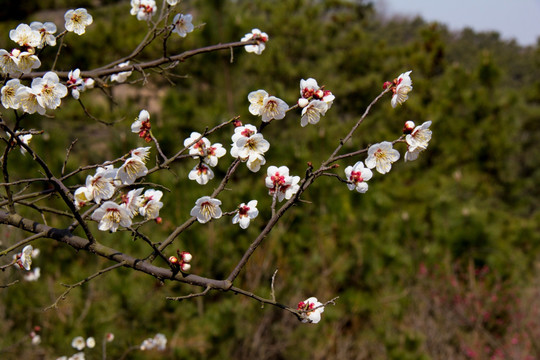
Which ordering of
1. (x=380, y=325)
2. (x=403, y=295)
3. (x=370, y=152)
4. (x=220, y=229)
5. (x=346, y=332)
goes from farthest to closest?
(x=346, y=332) < (x=403, y=295) < (x=380, y=325) < (x=220, y=229) < (x=370, y=152)

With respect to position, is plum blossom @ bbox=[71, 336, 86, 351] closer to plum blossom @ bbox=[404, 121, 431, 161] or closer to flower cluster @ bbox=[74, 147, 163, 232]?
flower cluster @ bbox=[74, 147, 163, 232]

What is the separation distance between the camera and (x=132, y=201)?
4.35ft

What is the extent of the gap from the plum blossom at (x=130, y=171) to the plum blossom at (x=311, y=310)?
615 mm

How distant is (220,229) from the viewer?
13.7 feet

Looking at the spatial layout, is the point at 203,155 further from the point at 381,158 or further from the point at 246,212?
the point at 381,158

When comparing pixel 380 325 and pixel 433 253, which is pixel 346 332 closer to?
pixel 380 325

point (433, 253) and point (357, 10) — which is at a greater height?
point (357, 10)

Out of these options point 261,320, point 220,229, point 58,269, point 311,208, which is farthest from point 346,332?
point 58,269

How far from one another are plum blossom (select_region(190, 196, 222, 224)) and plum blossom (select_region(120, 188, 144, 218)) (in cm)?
16

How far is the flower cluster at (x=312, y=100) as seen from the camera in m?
1.41

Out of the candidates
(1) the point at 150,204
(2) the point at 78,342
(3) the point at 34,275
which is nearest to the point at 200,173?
(1) the point at 150,204

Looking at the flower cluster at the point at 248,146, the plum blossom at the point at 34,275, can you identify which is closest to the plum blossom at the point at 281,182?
the flower cluster at the point at 248,146

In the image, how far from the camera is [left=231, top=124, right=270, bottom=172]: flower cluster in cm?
137

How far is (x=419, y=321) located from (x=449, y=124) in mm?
5093
